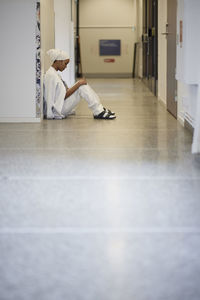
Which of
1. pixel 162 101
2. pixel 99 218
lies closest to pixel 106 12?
pixel 162 101

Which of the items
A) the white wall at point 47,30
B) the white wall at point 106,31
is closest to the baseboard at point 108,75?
the white wall at point 106,31

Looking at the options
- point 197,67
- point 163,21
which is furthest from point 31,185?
point 163,21

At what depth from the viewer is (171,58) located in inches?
315

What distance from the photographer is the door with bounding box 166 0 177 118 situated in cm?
759

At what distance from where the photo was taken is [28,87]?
23.4 ft

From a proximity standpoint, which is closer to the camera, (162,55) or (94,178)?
(94,178)

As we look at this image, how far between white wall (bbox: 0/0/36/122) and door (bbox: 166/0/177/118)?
5.84ft

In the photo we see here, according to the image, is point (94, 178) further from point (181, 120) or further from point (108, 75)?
point (108, 75)

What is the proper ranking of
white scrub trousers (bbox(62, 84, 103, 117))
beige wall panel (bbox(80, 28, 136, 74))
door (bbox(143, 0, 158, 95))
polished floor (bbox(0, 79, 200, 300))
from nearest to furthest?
polished floor (bbox(0, 79, 200, 300)) < white scrub trousers (bbox(62, 84, 103, 117)) < door (bbox(143, 0, 158, 95)) < beige wall panel (bbox(80, 28, 136, 74))

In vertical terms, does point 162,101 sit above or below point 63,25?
below

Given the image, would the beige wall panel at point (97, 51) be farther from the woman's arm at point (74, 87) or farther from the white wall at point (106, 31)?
the woman's arm at point (74, 87)

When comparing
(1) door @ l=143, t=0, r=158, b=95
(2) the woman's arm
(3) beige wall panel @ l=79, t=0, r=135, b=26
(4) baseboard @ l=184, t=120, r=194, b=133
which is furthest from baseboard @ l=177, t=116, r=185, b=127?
(3) beige wall panel @ l=79, t=0, r=135, b=26

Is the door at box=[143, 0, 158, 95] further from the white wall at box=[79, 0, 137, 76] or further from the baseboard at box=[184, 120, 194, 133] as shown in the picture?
the white wall at box=[79, 0, 137, 76]

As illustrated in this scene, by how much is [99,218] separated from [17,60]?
4.48 m
